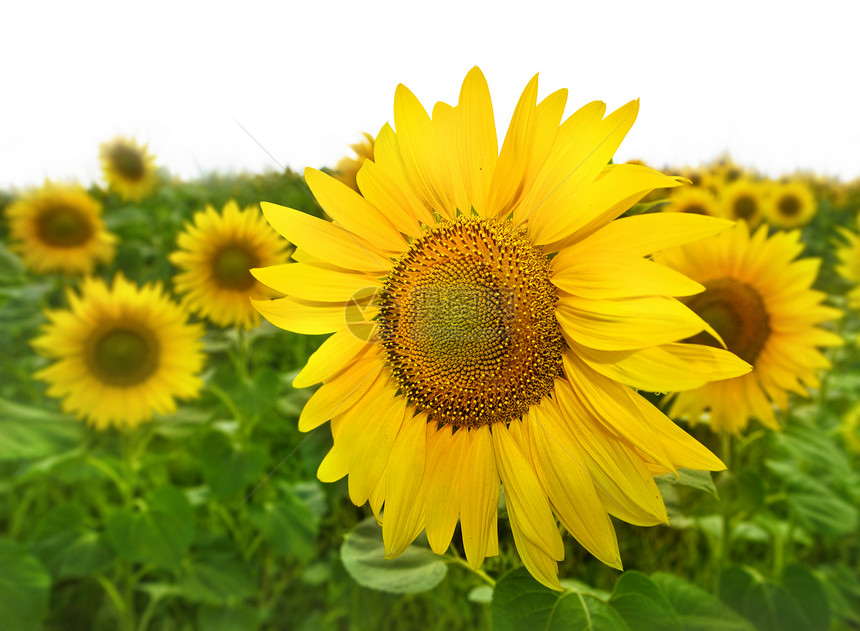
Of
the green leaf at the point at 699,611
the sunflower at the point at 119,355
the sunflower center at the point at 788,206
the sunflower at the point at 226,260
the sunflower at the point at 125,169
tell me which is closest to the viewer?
the green leaf at the point at 699,611

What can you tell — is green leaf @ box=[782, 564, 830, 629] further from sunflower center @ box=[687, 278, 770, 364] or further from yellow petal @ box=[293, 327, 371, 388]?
yellow petal @ box=[293, 327, 371, 388]

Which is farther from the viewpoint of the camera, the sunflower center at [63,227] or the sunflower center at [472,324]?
the sunflower center at [63,227]

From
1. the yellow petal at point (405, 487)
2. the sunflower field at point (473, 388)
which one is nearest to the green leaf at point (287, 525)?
the sunflower field at point (473, 388)

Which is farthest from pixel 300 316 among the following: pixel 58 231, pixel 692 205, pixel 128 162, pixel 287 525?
pixel 128 162

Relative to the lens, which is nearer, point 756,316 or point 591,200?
point 591,200

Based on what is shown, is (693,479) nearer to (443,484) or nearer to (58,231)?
(443,484)

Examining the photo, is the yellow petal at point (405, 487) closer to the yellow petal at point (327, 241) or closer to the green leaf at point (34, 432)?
the yellow petal at point (327, 241)

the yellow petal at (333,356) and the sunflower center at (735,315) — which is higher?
the sunflower center at (735,315)
